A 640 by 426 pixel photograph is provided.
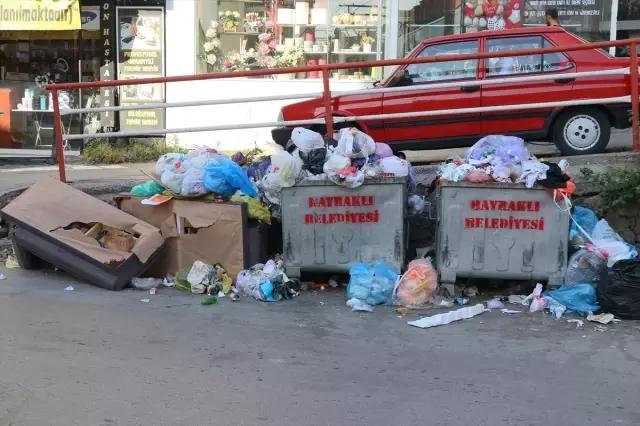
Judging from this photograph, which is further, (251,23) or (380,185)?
(251,23)

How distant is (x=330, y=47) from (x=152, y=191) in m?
6.71

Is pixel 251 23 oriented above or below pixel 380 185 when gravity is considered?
above

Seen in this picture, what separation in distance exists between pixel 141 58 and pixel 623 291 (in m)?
9.63

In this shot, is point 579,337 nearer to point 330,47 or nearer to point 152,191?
point 152,191

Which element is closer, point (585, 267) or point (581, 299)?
point (581, 299)

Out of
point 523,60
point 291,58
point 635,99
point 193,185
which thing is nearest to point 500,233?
point 635,99

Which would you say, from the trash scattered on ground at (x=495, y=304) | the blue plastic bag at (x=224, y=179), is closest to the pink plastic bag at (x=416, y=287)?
the trash scattered on ground at (x=495, y=304)

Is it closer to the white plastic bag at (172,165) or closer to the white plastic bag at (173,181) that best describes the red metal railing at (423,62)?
the white plastic bag at (172,165)

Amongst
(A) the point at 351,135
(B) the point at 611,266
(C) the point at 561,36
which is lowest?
(B) the point at 611,266

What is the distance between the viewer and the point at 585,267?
6027 mm

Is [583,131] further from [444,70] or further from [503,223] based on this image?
[503,223]

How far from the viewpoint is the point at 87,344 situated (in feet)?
16.6

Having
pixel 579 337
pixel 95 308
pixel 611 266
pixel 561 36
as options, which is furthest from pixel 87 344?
pixel 561 36

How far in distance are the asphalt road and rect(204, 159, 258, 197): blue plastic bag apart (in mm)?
1035
